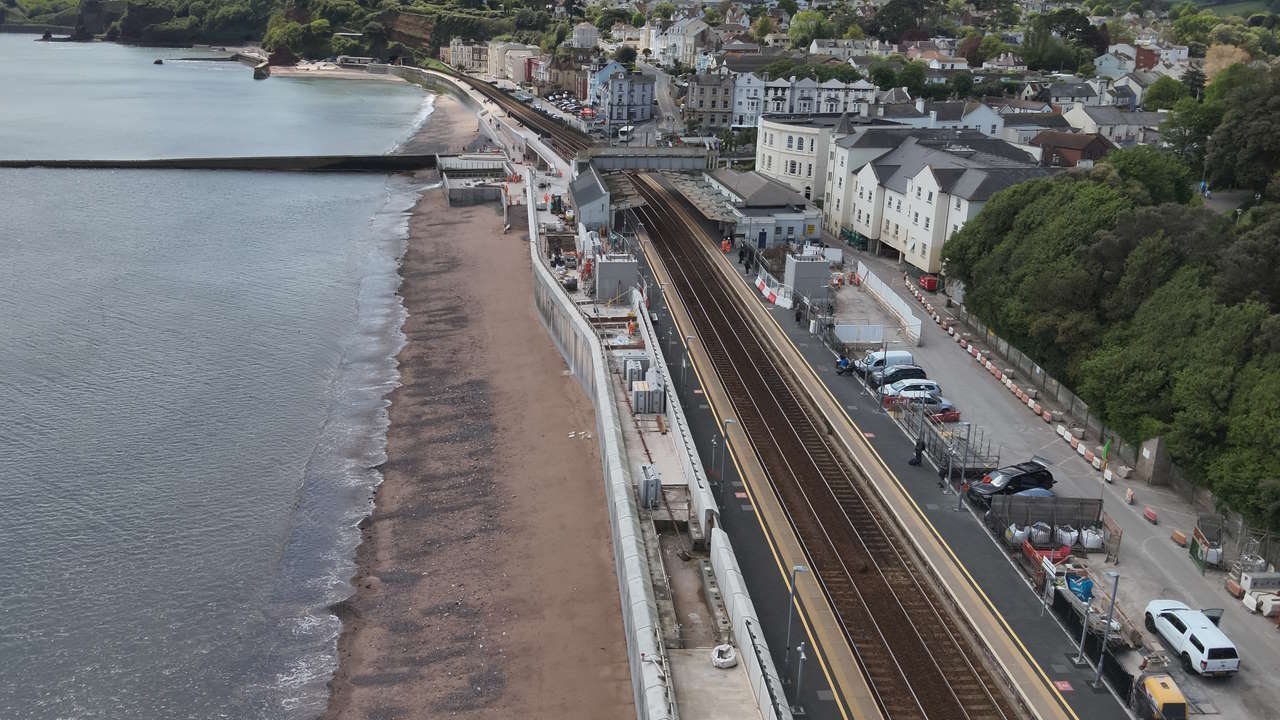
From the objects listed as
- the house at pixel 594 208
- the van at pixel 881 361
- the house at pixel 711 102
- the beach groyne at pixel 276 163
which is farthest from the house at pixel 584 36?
the van at pixel 881 361

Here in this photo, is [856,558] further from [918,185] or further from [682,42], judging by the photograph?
[682,42]

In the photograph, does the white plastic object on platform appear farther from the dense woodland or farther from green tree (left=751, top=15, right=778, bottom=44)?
green tree (left=751, top=15, right=778, bottom=44)

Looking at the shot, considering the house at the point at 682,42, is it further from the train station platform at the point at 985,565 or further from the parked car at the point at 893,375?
the train station platform at the point at 985,565

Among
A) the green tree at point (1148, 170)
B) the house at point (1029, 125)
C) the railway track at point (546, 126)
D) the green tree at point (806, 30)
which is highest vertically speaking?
the green tree at point (806, 30)

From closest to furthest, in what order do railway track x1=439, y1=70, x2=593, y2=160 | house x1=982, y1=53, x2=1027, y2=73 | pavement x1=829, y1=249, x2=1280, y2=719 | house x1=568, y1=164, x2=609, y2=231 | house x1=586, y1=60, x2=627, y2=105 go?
pavement x1=829, y1=249, x2=1280, y2=719 → house x1=568, y1=164, x2=609, y2=231 → railway track x1=439, y1=70, x2=593, y2=160 → house x1=586, y1=60, x2=627, y2=105 → house x1=982, y1=53, x2=1027, y2=73

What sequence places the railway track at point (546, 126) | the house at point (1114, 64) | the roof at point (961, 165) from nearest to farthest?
the roof at point (961, 165)
the railway track at point (546, 126)
the house at point (1114, 64)

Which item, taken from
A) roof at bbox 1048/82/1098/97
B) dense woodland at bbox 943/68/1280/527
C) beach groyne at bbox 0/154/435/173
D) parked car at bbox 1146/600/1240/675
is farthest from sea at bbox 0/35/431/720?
roof at bbox 1048/82/1098/97

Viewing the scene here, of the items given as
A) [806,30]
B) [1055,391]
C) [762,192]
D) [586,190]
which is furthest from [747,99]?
[1055,391]
